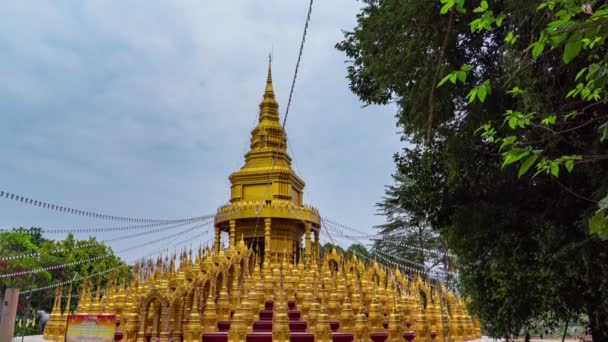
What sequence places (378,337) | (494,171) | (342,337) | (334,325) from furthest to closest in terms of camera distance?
1. (334,325)
2. (378,337)
3. (342,337)
4. (494,171)

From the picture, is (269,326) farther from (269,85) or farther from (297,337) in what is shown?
(269,85)

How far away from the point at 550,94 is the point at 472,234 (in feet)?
11.1

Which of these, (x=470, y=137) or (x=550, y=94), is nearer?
(x=550, y=94)

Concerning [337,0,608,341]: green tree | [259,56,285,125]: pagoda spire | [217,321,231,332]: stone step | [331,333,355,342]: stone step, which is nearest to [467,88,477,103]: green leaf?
[337,0,608,341]: green tree

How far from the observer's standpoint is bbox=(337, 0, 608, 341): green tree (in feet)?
21.1

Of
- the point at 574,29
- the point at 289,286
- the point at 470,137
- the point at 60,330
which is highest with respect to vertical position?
the point at 470,137

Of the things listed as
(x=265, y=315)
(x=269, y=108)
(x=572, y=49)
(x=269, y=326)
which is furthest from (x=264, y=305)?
(x=269, y=108)

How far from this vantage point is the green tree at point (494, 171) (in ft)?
21.1

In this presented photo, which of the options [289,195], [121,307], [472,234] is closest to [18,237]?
[289,195]

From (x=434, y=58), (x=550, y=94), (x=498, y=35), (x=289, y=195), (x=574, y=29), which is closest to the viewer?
(x=574, y=29)

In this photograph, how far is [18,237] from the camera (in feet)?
88.3

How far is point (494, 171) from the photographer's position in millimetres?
7918

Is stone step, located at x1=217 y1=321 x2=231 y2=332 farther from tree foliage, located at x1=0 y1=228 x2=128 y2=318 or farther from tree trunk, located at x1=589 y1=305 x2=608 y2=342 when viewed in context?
tree foliage, located at x1=0 y1=228 x2=128 y2=318

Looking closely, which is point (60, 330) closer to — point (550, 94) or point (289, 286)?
point (289, 286)
